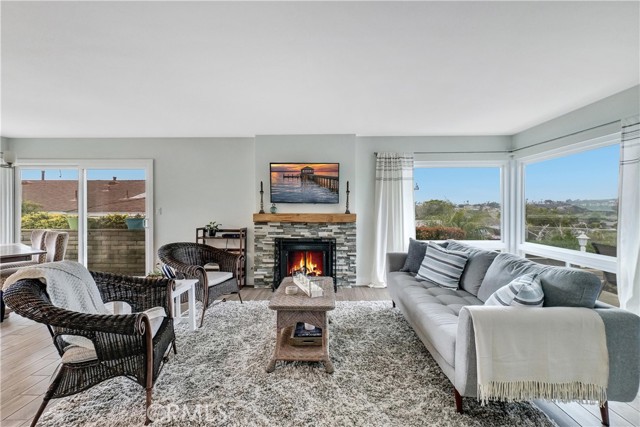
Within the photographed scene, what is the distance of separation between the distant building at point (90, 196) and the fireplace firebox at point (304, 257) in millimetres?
2531

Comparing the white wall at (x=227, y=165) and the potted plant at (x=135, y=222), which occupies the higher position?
the white wall at (x=227, y=165)

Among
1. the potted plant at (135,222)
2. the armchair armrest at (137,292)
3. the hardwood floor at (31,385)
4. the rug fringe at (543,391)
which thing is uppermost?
the potted plant at (135,222)

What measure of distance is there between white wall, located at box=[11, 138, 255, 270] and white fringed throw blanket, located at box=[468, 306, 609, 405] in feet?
12.9

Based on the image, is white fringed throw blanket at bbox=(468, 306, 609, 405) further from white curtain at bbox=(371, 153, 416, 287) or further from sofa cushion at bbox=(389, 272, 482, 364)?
white curtain at bbox=(371, 153, 416, 287)

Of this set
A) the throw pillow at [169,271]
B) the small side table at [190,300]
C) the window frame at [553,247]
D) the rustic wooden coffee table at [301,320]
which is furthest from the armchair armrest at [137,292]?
the window frame at [553,247]

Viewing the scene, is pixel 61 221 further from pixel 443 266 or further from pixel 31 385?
pixel 443 266

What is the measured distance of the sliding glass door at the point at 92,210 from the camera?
497 centimetres

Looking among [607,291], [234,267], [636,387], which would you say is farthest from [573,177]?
[234,267]

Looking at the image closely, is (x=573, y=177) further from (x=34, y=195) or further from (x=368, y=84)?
(x=34, y=195)

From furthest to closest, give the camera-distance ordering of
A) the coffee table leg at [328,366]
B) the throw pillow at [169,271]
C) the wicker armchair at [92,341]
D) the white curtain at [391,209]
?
the white curtain at [391,209] → the throw pillow at [169,271] → the coffee table leg at [328,366] → the wicker armchair at [92,341]

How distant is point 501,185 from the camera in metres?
4.85

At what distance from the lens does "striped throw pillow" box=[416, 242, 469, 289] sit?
298 centimetres

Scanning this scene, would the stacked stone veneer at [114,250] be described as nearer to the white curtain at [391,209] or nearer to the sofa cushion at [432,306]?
the white curtain at [391,209]

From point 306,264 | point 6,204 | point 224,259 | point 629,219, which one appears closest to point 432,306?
point 629,219
